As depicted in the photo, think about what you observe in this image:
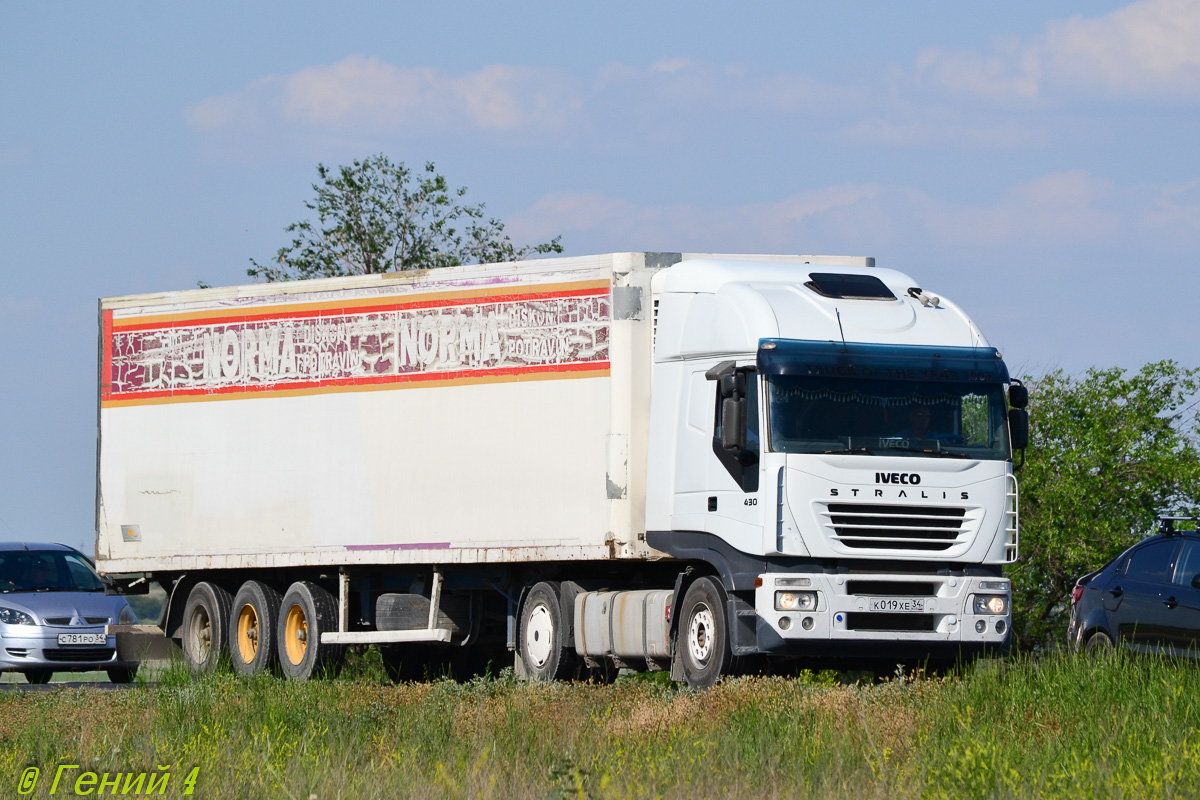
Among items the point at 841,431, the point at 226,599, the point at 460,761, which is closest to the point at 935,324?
the point at 841,431

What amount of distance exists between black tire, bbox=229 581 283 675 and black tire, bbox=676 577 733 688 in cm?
562

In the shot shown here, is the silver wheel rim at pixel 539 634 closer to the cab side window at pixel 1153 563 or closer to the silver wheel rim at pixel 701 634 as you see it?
the silver wheel rim at pixel 701 634

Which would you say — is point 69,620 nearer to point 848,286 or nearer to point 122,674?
point 122,674

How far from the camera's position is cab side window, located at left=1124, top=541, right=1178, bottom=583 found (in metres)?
15.8

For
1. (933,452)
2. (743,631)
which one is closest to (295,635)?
(743,631)

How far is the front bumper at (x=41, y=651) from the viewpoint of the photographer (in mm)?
20938

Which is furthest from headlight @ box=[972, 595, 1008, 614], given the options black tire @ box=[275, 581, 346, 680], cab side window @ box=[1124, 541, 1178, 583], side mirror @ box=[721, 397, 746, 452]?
black tire @ box=[275, 581, 346, 680]

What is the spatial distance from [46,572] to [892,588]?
12327 mm

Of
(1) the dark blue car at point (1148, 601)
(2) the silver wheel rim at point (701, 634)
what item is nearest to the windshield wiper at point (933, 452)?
(2) the silver wheel rim at point (701, 634)

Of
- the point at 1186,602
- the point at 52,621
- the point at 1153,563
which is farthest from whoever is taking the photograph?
the point at 52,621

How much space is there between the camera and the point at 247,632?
19.8 meters

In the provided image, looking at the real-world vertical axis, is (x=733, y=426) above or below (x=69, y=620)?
above

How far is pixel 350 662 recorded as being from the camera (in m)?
18.5

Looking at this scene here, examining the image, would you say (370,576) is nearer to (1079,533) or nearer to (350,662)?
(350,662)
